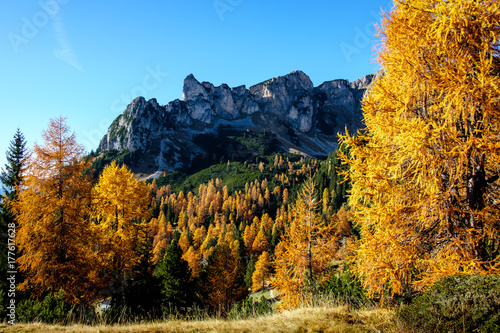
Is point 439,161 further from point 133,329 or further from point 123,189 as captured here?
point 123,189

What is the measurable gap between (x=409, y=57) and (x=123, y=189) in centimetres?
1564

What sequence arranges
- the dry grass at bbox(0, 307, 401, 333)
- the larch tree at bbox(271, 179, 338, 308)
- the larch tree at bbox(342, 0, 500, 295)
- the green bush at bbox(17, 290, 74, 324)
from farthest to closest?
the larch tree at bbox(271, 179, 338, 308) → the green bush at bbox(17, 290, 74, 324) → the larch tree at bbox(342, 0, 500, 295) → the dry grass at bbox(0, 307, 401, 333)

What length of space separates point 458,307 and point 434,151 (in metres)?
3.08

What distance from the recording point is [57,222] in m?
11.5

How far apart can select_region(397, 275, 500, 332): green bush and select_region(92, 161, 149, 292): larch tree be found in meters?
14.5

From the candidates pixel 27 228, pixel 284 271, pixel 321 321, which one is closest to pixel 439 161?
pixel 321 321

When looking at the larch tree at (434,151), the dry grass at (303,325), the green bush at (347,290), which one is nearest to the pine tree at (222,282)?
the green bush at (347,290)

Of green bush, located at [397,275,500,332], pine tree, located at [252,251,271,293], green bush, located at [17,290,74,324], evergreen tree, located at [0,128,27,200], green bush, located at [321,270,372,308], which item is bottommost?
pine tree, located at [252,251,271,293]

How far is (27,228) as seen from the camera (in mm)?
10742

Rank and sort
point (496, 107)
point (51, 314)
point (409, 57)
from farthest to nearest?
point (51, 314) < point (409, 57) < point (496, 107)

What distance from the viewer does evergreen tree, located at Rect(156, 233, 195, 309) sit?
23516 mm

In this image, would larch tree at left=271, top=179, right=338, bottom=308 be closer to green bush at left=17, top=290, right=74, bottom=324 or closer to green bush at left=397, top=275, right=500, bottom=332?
green bush at left=17, top=290, right=74, bottom=324

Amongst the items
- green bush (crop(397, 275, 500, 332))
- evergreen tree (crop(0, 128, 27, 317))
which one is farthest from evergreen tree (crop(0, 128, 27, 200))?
green bush (crop(397, 275, 500, 332))

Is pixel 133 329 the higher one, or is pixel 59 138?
pixel 59 138
